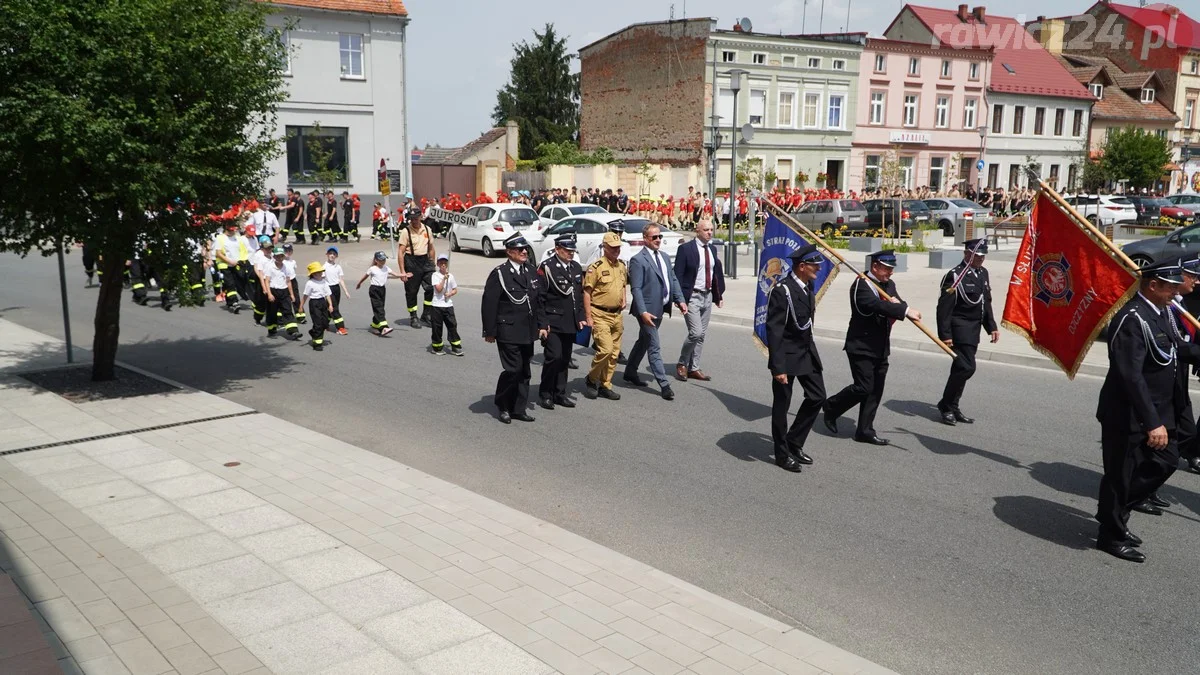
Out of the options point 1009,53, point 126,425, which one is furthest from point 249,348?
point 1009,53

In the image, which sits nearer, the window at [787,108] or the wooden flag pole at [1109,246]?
the wooden flag pole at [1109,246]

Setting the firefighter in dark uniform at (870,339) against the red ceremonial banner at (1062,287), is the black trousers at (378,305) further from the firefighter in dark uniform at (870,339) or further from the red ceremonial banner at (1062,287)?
the red ceremonial banner at (1062,287)

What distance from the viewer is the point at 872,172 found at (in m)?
53.1

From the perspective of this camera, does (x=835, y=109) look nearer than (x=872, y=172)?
Yes

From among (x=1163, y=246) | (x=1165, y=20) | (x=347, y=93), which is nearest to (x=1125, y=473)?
(x=1163, y=246)

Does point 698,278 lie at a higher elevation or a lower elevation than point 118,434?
higher

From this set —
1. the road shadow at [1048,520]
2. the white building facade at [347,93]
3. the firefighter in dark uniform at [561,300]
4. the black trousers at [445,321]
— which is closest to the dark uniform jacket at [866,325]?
the road shadow at [1048,520]

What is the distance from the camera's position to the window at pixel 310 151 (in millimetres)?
37938

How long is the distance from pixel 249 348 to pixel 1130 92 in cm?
7004

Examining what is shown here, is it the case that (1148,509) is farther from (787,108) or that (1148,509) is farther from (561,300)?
(787,108)

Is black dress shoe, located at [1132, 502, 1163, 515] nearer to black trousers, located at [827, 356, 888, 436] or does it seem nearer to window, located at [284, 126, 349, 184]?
black trousers, located at [827, 356, 888, 436]

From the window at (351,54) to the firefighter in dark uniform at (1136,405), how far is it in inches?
1452

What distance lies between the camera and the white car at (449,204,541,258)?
29016 millimetres

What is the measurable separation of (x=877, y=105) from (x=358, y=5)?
2961 centimetres
